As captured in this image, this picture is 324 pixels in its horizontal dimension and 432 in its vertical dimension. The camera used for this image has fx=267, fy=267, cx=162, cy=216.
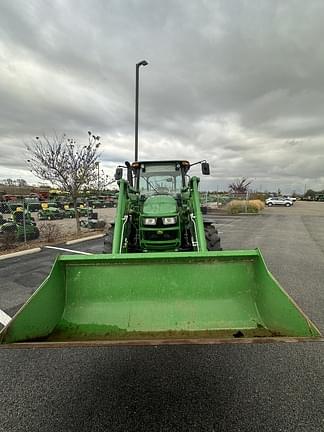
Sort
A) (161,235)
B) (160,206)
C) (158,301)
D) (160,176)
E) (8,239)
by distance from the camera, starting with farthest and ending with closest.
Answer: (8,239) < (160,176) < (160,206) < (161,235) < (158,301)

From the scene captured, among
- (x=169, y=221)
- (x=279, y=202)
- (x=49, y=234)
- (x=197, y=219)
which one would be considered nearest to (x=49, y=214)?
(x=49, y=234)

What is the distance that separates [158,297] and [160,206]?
219cm

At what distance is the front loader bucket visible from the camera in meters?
2.67

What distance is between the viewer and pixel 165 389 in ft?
8.21

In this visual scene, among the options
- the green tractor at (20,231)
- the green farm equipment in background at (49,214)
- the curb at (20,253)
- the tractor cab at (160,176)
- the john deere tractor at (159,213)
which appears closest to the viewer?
the john deere tractor at (159,213)

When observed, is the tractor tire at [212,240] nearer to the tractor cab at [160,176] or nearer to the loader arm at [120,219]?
the tractor cab at [160,176]

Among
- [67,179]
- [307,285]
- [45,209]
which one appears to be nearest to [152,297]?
[307,285]

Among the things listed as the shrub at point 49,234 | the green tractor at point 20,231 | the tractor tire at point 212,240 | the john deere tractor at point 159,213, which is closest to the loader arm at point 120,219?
the john deere tractor at point 159,213

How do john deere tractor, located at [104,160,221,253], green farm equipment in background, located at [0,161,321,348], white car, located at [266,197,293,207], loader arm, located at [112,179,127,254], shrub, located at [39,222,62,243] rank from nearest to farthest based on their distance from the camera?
green farm equipment in background, located at [0,161,321,348]
loader arm, located at [112,179,127,254]
john deere tractor, located at [104,160,221,253]
shrub, located at [39,222,62,243]
white car, located at [266,197,293,207]

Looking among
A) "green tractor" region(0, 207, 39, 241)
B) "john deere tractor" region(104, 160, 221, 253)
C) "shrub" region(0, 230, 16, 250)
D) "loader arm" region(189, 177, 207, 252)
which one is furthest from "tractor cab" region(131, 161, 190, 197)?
"shrub" region(0, 230, 16, 250)

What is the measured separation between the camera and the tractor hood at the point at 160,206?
477 centimetres

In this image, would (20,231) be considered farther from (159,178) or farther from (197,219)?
(197,219)

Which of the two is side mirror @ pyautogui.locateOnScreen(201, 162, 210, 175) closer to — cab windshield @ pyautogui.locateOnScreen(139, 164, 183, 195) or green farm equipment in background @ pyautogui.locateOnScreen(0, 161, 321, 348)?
cab windshield @ pyautogui.locateOnScreen(139, 164, 183, 195)

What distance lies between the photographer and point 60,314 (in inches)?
114
